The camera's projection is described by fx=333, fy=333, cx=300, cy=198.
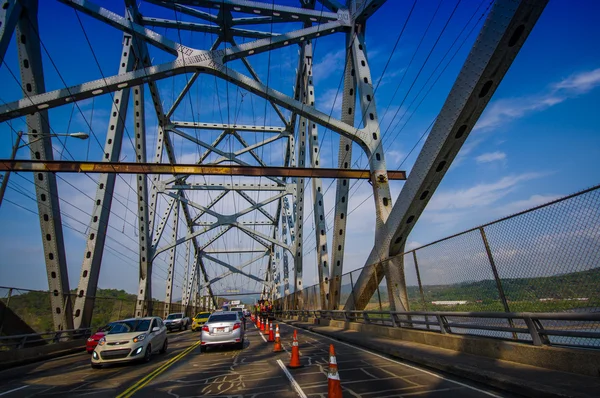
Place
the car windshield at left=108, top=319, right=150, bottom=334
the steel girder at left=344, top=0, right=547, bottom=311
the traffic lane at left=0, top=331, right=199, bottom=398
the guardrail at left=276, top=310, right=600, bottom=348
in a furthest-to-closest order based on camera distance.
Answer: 1. the car windshield at left=108, top=319, right=150, bottom=334
2. the steel girder at left=344, top=0, right=547, bottom=311
3. the traffic lane at left=0, top=331, right=199, bottom=398
4. the guardrail at left=276, top=310, right=600, bottom=348

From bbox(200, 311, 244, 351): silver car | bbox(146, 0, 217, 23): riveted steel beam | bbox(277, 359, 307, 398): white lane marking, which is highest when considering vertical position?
bbox(146, 0, 217, 23): riveted steel beam

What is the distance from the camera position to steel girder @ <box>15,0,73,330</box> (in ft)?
50.3

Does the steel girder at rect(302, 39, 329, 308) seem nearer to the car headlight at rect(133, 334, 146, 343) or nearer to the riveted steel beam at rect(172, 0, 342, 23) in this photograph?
the riveted steel beam at rect(172, 0, 342, 23)

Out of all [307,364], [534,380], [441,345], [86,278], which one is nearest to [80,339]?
[86,278]

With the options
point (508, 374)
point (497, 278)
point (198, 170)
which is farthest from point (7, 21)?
point (508, 374)

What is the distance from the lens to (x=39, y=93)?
15516 mm

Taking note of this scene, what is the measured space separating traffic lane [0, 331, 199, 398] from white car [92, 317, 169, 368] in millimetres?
294

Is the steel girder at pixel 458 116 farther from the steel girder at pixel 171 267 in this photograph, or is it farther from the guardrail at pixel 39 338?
the steel girder at pixel 171 267

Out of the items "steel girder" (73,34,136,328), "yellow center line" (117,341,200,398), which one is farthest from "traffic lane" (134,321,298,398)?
"steel girder" (73,34,136,328)

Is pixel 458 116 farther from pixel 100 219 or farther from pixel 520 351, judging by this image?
pixel 100 219

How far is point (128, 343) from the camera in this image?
10250 mm

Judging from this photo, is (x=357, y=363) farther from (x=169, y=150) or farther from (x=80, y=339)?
(x=169, y=150)

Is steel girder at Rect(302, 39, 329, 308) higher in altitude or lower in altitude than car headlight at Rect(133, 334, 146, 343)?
higher

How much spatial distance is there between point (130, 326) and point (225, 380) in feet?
20.1
